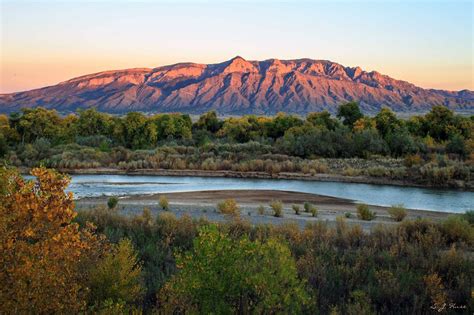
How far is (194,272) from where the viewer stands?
5008mm

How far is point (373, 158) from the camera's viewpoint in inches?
1767

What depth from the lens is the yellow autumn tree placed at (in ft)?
14.0

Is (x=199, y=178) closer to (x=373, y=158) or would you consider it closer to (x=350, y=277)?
(x=373, y=158)

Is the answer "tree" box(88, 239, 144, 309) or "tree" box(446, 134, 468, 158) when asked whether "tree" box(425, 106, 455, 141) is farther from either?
"tree" box(88, 239, 144, 309)

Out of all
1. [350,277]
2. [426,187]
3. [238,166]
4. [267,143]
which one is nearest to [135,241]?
[350,277]

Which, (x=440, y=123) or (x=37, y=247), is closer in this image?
(x=37, y=247)

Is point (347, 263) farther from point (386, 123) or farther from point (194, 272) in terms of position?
point (386, 123)

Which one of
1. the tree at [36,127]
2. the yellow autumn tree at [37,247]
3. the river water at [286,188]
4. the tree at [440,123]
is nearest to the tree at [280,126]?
the tree at [440,123]

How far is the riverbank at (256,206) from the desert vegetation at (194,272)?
6232 mm

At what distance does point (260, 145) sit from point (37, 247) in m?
46.5

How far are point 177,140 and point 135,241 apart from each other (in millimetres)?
48030

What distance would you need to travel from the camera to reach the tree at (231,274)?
4809 mm

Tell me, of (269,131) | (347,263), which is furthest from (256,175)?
(347,263)

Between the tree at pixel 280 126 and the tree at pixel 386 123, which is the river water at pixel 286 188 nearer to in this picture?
the tree at pixel 386 123
